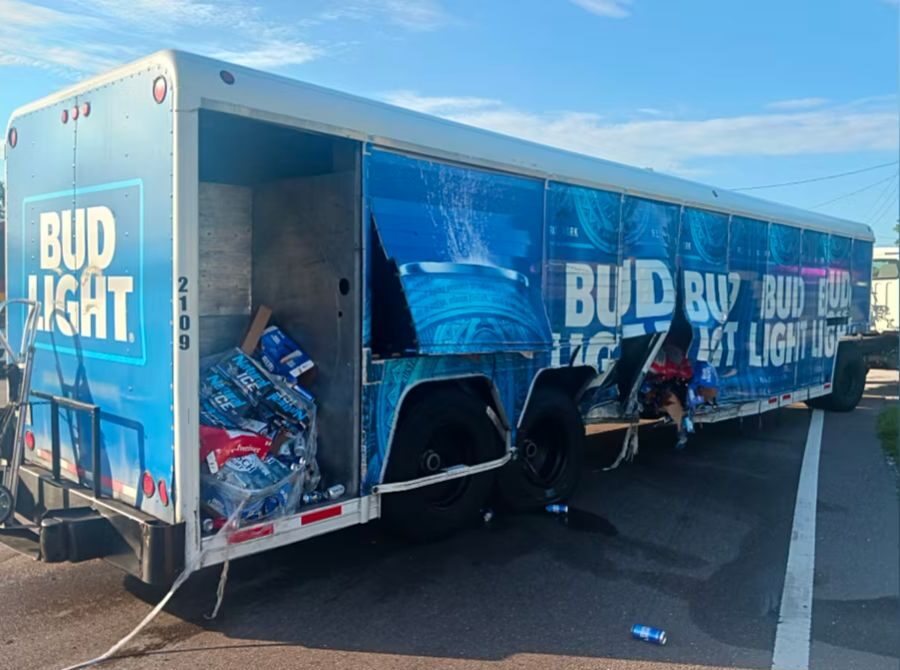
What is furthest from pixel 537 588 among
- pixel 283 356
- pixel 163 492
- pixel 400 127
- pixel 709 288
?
pixel 709 288

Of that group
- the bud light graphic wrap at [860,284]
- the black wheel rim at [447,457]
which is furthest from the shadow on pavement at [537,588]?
the bud light graphic wrap at [860,284]

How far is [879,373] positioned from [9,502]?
2130cm

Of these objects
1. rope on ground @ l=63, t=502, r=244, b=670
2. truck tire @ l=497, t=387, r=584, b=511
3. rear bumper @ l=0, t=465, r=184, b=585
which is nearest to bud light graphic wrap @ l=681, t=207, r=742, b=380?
truck tire @ l=497, t=387, r=584, b=511

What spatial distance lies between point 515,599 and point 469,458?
3.75ft

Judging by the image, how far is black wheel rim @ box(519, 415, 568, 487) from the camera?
643 centimetres

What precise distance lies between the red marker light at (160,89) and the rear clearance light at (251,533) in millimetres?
2218

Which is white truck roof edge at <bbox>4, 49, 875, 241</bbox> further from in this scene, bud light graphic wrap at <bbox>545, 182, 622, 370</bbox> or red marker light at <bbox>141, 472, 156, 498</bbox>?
red marker light at <bbox>141, 472, 156, 498</bbox>

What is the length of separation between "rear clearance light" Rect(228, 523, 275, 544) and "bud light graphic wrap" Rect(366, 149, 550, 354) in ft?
4.65

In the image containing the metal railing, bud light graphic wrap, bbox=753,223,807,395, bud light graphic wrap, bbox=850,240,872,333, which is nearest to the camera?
the metal railing

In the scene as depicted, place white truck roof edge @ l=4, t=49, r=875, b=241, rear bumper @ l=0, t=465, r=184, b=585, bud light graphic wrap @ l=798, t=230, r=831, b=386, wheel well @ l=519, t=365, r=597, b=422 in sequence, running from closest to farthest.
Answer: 1. rear bumper @ l=0, t=465, r=184, b=585
2. white truck roof edge @ l=4, t=49, r=875, b=241
3. wheel well @ l=519, t=365, r=597, b=422
4. bud light graphic wrap @ l=798, t=230, r=831, b=386

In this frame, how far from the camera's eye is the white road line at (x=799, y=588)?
409cm

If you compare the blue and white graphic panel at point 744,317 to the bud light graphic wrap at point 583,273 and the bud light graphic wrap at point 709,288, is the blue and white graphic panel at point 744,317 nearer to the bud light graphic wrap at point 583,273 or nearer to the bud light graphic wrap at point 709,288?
the bud light graphic wrap at point 709,288

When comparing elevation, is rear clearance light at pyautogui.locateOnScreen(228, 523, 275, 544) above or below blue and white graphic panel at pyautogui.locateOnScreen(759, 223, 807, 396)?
below

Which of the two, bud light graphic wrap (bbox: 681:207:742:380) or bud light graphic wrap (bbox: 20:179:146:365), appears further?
bud light graphic wrap (bbox: 681:207:742:380)
